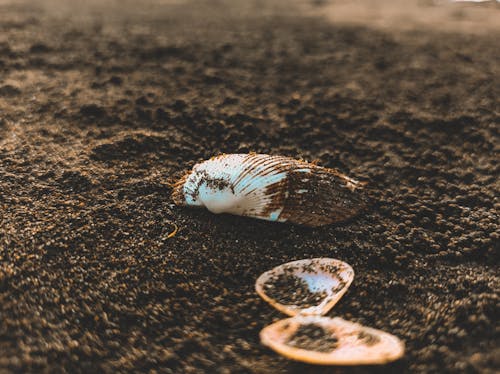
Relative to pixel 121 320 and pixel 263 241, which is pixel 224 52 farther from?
pixel 121 320

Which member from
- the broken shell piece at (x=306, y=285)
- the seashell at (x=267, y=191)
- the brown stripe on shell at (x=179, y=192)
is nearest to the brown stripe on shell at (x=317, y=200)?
the seashell at (x=267, y=191)

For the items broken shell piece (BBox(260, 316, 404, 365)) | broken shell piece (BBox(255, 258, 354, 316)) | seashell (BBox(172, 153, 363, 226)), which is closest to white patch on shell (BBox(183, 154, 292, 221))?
seashell (BBox(172, 153, 363, 226))

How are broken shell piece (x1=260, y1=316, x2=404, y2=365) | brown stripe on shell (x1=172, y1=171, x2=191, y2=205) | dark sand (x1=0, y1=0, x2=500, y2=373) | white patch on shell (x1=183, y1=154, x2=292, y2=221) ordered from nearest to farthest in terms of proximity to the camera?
1. broken shell piece (x1=260, y1=316, x2=404, y2=365)
2. dark sand (x1=0, y1=0, x2=500, y2=373)
3. white patch on shell (x1=183, y1=154, x2=292, y2=221)
4. brown stripe on shell (x1=172, y1=171, x2=191, y2=205)

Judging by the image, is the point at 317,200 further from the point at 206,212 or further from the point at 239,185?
the point at 206,212

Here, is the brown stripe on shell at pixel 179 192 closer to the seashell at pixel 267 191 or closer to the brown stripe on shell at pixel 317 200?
the seashell at pixel 267 191

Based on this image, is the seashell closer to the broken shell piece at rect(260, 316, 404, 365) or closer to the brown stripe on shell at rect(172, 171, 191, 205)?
the brown stripe on shell at rect(172, 171, 191, 205)
